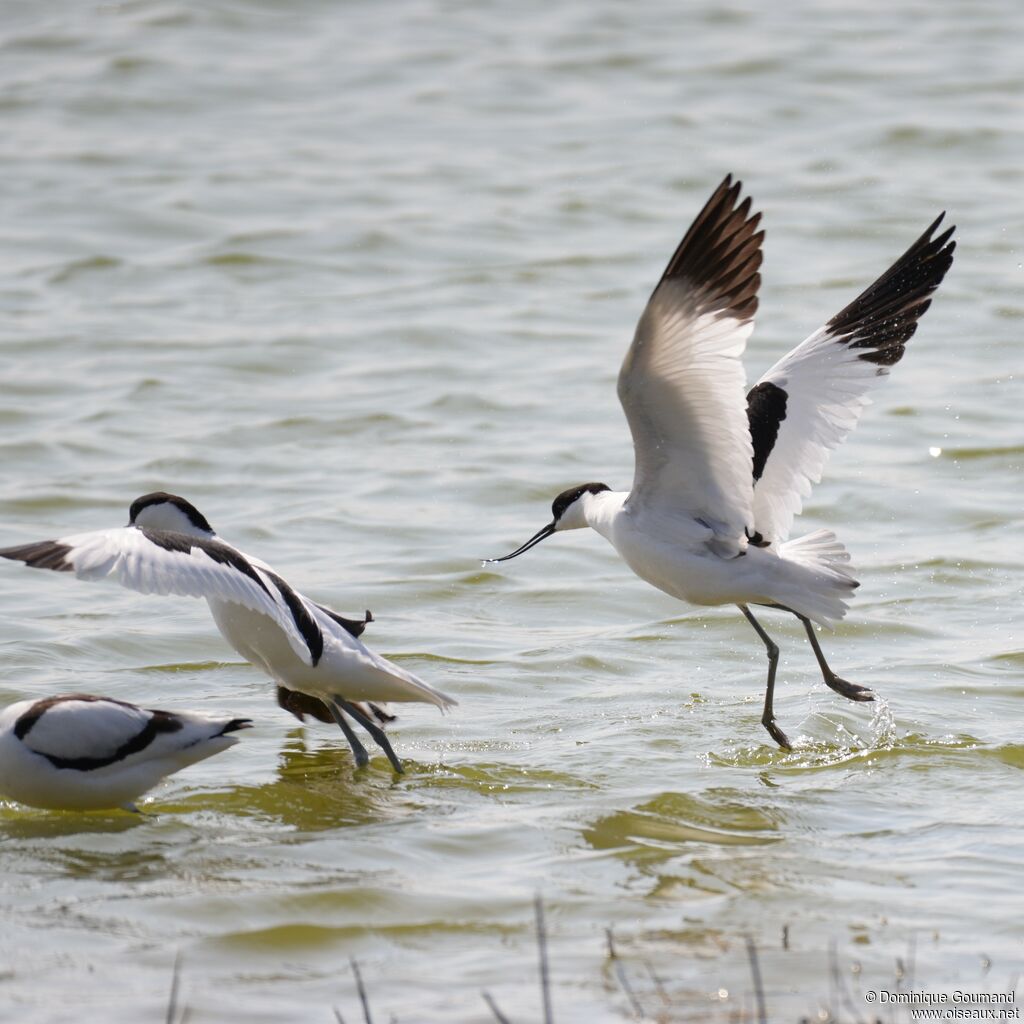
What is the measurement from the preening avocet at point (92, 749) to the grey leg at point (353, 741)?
996mm

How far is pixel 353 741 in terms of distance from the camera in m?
7.52

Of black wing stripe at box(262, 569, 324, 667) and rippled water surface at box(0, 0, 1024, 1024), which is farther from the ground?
black wing stripe at box(262, 569, 324, 667)

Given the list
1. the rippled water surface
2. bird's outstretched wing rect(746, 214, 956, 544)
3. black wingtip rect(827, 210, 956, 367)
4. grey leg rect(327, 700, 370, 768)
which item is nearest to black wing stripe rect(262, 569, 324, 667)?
grey leg rect(327, 700, 370, 768)

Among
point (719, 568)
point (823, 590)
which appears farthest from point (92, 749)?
point (823, 590)

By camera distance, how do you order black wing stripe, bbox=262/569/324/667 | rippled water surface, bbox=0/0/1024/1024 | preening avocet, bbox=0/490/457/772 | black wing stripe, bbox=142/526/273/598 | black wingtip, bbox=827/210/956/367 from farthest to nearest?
black wingtip, bbox=827/210/956/367, black wing stripe, bbox=262/569/324/667, black wing stripe, bbox=142/526/273/598, preening avocet, bbox=0/490/457/772, rippled water surface, bbox=0/0/1024/1024

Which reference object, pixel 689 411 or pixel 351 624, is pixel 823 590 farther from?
pixel 351 624

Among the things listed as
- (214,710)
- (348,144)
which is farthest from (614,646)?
(348,144)

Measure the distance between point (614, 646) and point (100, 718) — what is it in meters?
3.48

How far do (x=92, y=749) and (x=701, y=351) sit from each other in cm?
271

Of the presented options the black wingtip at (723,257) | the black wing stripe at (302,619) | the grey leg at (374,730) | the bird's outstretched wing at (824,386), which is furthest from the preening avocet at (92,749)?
the bird's outstretched wing at (824,386)

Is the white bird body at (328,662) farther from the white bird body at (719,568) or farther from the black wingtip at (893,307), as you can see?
the black wingtip at (893,307)

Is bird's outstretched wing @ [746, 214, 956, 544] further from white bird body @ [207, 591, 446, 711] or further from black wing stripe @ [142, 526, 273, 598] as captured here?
black wing stripe @ [142, 526, 273, 598]

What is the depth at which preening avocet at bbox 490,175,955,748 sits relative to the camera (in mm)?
6738

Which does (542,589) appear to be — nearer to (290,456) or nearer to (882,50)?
(290,456)
